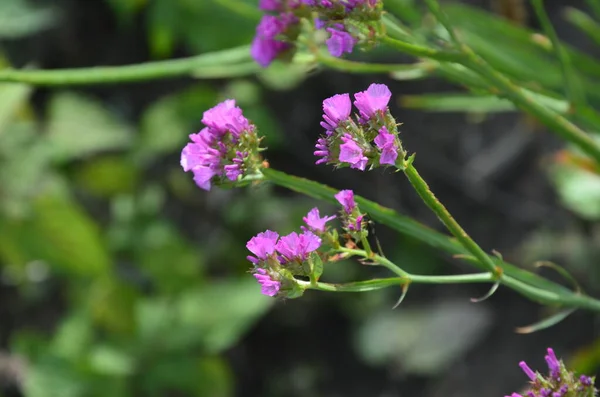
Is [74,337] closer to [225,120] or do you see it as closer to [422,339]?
[422,339]

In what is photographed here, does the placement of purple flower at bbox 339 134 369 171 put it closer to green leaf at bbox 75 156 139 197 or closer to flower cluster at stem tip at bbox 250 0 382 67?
flower cluster at stem tip at bbox 250 0 382 67

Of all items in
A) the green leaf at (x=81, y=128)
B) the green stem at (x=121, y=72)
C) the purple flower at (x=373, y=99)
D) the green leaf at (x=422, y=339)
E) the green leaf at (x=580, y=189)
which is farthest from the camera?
the green leaf at (x=422, y=339)

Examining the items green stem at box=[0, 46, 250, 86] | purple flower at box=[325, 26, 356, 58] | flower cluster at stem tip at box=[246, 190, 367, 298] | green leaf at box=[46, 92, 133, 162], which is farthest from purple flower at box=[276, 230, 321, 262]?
green leaf at box=[46, 92, 133, 162]

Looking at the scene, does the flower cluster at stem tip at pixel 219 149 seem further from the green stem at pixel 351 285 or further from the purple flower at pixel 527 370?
the purple flower at pixel 527 370

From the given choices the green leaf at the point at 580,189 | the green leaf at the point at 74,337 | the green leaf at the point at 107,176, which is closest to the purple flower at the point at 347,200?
the green leaf at the point at 580,189

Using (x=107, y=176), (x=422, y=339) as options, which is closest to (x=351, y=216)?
(x=107, y=176)

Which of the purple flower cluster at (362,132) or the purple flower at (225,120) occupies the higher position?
the purple flower cluster at (362,132)

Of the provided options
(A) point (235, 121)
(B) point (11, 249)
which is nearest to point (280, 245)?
(A) point (235, 121)

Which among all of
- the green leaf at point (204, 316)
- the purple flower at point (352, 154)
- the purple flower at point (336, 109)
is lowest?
the green leaf at point (204, 316)
